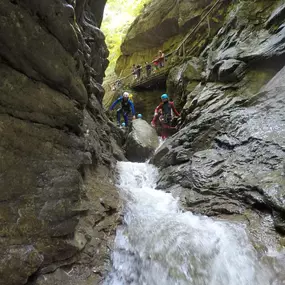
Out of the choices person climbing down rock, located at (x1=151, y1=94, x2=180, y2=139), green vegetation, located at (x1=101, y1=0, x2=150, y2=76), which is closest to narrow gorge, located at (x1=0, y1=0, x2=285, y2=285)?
person climbing down rock, located at (x1=151, y1=94, x2=180, y2=139)

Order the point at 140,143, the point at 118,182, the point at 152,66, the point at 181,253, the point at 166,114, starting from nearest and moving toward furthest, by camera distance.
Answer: the point at 181,253
the point at 118,182
the point at 140,143
the point at 166,114
the point at 152,66

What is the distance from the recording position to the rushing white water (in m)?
4.45

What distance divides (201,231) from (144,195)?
2.67 m

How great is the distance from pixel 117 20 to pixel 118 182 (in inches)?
1160

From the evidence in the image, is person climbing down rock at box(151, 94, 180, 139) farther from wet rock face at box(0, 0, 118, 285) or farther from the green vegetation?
the green vegetation

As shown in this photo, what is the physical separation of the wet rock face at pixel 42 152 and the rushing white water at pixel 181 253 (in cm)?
60

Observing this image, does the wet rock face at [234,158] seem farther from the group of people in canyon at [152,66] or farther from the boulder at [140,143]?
the group of people in canyon at [152,66]

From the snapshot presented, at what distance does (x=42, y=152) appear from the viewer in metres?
4.54

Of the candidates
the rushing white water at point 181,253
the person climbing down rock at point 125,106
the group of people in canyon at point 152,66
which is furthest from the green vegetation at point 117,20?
the rushing white water at point 181,253

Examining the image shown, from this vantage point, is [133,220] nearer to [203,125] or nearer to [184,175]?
[184,175]

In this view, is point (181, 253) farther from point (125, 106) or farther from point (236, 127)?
point (125, 106)

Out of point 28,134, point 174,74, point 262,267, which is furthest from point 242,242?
point 174,74

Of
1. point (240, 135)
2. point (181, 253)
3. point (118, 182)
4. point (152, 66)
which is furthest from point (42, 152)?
point (152, 66)

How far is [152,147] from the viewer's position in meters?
13.2
